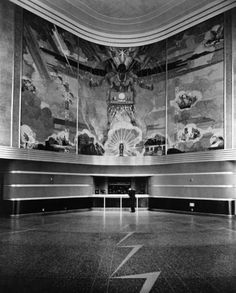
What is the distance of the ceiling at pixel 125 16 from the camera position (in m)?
18.9

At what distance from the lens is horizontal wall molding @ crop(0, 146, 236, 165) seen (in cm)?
1635

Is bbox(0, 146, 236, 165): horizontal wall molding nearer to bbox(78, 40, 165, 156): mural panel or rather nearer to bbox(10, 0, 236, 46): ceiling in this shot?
bbox(78, 40, 165, 156): mural panel

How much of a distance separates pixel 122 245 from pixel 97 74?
1521 centimetres

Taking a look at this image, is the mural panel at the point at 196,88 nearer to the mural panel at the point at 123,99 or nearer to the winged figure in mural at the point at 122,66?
the mural panel at the point at 123,99

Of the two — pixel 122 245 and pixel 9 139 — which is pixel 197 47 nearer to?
pixel 9 139

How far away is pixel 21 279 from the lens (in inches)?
224

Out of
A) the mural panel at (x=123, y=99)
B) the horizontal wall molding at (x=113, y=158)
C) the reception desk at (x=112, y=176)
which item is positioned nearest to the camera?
the horizontal wall molding at (x=113, y=158)

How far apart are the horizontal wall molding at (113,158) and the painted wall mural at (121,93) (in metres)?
0.54

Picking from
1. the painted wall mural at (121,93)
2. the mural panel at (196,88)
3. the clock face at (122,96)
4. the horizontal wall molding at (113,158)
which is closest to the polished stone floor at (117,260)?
the horizontal wall molding at (113,158)

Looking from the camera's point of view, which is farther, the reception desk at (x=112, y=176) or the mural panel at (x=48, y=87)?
the mural panel at (x=48, y=87)

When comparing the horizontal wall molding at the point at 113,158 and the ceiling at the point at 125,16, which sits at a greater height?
the ceiling at the point at 125,16

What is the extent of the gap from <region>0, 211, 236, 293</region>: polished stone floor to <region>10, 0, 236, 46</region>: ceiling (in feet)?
42.5

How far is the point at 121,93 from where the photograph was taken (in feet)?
73.9

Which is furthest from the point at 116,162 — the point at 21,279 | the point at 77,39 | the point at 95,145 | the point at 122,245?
the point at 21,279
